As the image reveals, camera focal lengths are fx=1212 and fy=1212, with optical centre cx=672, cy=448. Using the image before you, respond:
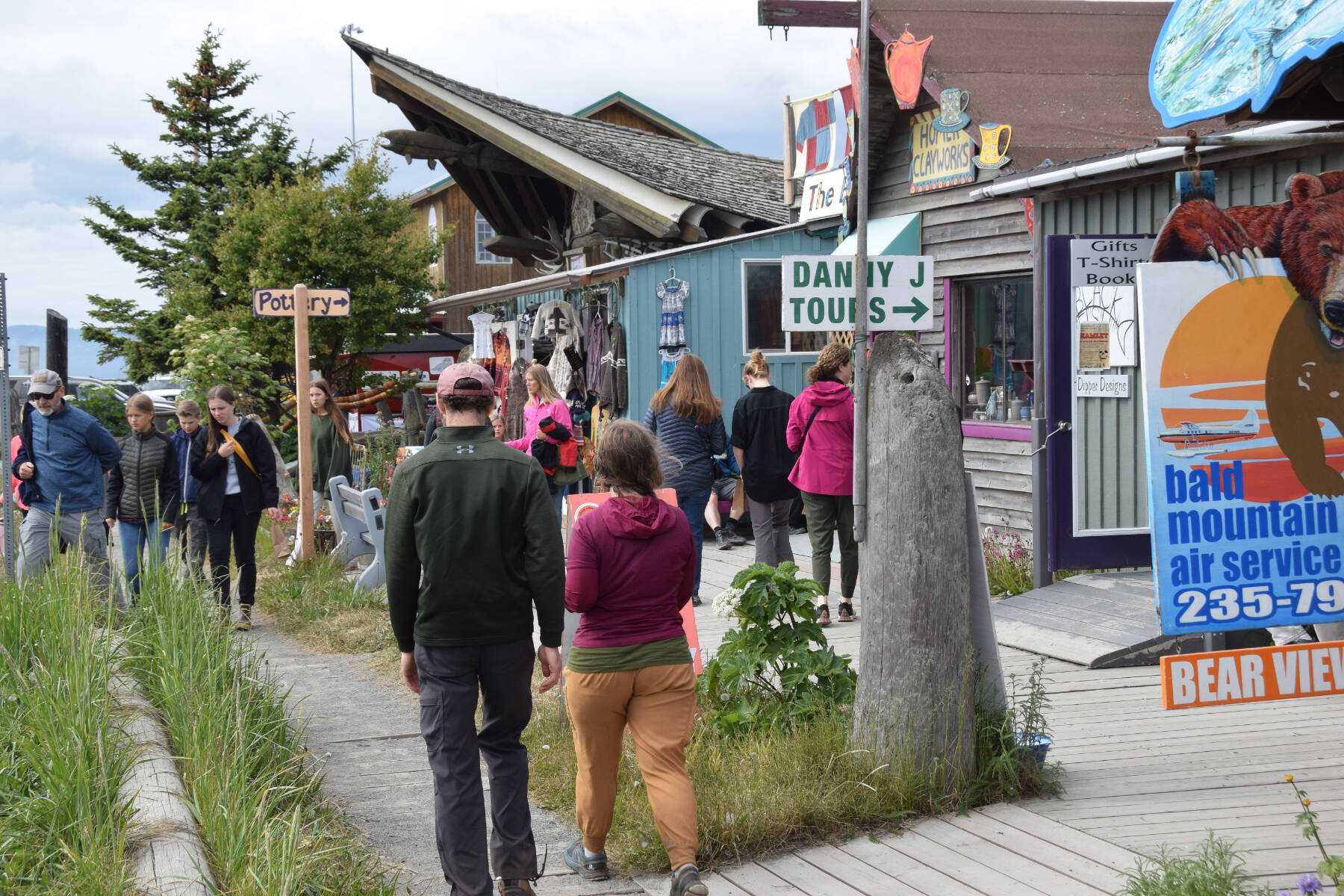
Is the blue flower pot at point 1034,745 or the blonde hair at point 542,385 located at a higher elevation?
the blonde hair at point 542,385

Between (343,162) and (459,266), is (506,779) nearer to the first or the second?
(343,162)

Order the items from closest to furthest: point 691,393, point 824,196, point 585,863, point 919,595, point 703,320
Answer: point 585,863, point 919,595, point 691,393, point 703,320, point 824,196

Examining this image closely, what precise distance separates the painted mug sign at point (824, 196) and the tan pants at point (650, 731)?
381 inches

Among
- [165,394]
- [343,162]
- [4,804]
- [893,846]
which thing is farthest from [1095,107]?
[165,394]

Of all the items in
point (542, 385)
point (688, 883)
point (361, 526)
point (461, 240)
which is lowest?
point (688, 883)

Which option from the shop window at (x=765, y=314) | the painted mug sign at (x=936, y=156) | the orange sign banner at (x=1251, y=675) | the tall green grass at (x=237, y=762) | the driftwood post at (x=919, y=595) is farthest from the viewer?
the shop window at (x=765, y=314)

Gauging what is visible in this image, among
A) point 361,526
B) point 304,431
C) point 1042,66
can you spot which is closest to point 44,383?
point 304,431

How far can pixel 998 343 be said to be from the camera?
1106 centimetres

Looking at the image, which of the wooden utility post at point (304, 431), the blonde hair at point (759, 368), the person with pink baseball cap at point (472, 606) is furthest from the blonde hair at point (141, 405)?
the person with pink baseball cap at point (472, 606)

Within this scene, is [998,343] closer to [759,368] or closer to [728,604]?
[759,368]

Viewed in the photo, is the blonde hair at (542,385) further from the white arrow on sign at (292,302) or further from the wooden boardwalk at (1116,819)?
the wooden boardwalk at (1116,819)

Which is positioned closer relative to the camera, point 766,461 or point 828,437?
point 828,437

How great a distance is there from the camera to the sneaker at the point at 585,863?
4223 millimetres

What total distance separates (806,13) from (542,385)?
12.8 ft
